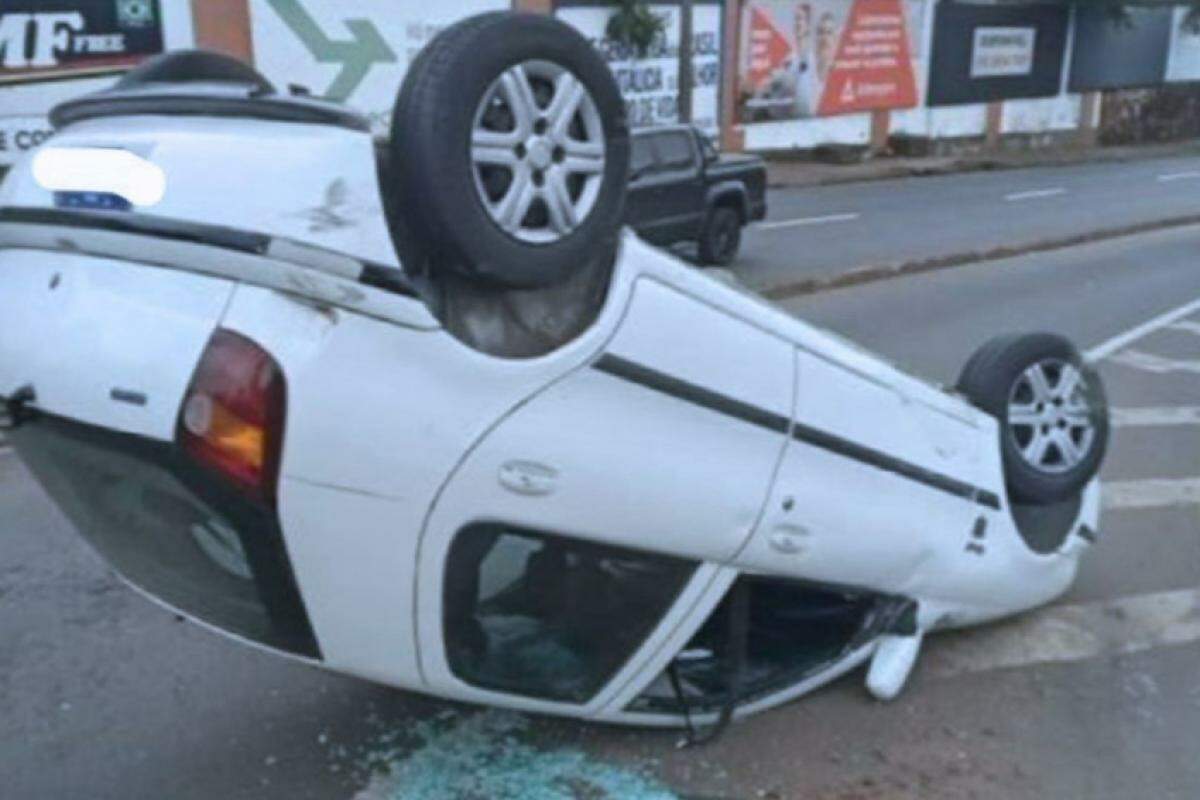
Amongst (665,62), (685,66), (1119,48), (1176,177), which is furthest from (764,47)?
(1119,48)

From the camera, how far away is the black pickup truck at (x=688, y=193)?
43.6 feet

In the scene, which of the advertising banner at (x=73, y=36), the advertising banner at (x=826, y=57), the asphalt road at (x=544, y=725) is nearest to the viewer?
the asphalt road at (x=544, y=725)

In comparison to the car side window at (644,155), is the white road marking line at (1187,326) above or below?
below

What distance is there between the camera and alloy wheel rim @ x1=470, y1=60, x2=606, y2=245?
2406mm

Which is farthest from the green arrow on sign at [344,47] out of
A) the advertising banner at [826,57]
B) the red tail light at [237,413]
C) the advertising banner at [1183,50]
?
the advertising banner at [1183,50]

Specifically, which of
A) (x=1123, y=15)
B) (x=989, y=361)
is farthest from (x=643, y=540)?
(x=1123, y=15)

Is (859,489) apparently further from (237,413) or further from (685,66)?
(685,66)

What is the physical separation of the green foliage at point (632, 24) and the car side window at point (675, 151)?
10205 mm

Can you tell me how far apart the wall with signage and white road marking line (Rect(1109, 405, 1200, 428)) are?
14025mm

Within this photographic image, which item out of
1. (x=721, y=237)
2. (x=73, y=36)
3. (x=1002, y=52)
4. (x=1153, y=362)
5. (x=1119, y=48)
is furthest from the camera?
(x=1119, y=48)

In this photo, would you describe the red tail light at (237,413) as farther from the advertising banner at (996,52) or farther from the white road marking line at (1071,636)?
the advertising banner at (996,52)

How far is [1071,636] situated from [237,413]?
127 inches

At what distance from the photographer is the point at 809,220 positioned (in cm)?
1800

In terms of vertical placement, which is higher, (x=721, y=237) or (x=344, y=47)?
(x=344, y=47)
